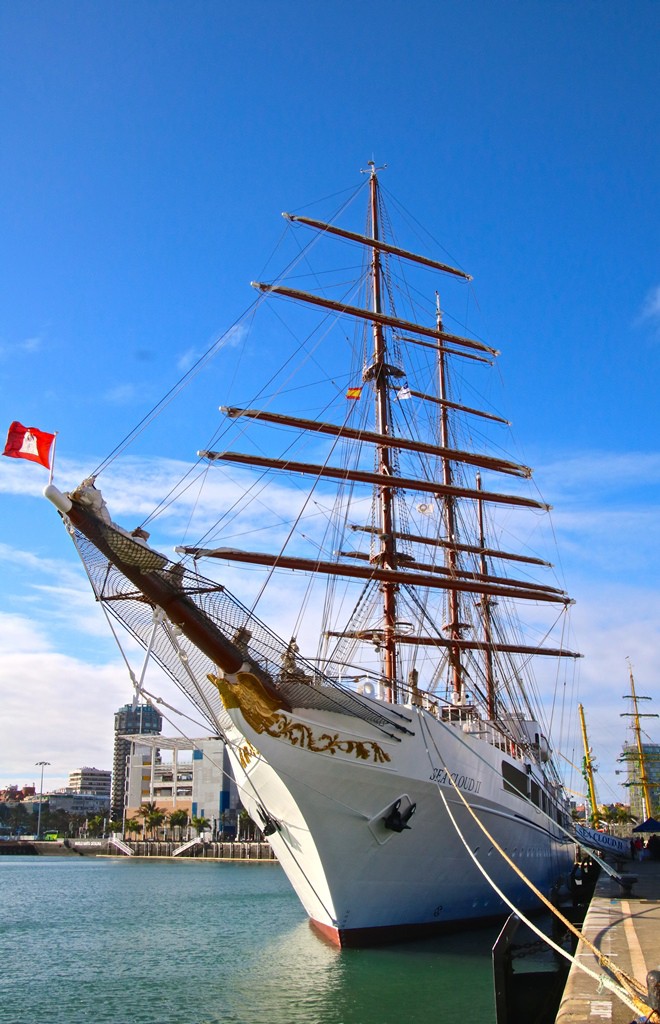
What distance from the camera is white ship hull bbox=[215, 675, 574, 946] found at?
1961cm

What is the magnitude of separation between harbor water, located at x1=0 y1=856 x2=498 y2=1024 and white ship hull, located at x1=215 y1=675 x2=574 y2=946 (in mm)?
1015

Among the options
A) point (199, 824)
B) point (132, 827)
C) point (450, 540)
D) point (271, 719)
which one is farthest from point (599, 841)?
point (132, 827)

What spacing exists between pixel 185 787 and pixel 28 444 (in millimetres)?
108727

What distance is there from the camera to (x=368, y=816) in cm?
2017

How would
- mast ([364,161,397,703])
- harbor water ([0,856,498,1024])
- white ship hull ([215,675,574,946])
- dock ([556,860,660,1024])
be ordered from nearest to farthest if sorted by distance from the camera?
dock ([556,860,660,1024])
harbor water ([0,856,498,1024])
white ship hull ([215,675,574,946])
mast ([364,161,397,703])

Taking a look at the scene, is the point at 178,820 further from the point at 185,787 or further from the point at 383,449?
the point at 383,449

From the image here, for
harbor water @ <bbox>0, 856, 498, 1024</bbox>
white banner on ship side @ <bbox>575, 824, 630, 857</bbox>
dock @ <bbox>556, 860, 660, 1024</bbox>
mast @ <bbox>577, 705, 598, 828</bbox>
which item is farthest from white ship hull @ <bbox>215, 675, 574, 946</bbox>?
mast @ <bbox>577, 705, 598, 828</bbox>

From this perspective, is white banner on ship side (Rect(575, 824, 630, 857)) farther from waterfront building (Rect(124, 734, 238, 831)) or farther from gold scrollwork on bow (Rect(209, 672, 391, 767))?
waterfront building (Rect(124, 734, 238, 831))

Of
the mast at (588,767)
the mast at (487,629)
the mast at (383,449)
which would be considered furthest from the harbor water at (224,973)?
the mast at (588,767)

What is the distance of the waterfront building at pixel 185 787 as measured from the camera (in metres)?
108

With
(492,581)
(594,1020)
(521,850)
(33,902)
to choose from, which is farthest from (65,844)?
(594,1020)

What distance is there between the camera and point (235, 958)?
23.2m

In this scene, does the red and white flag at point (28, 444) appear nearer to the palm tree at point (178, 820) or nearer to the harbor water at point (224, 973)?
the harbor water at point (224, 973)

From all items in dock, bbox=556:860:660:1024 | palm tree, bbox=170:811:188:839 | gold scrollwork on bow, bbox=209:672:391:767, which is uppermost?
gold scrollwork on bow, bbox=209:672:391:767
